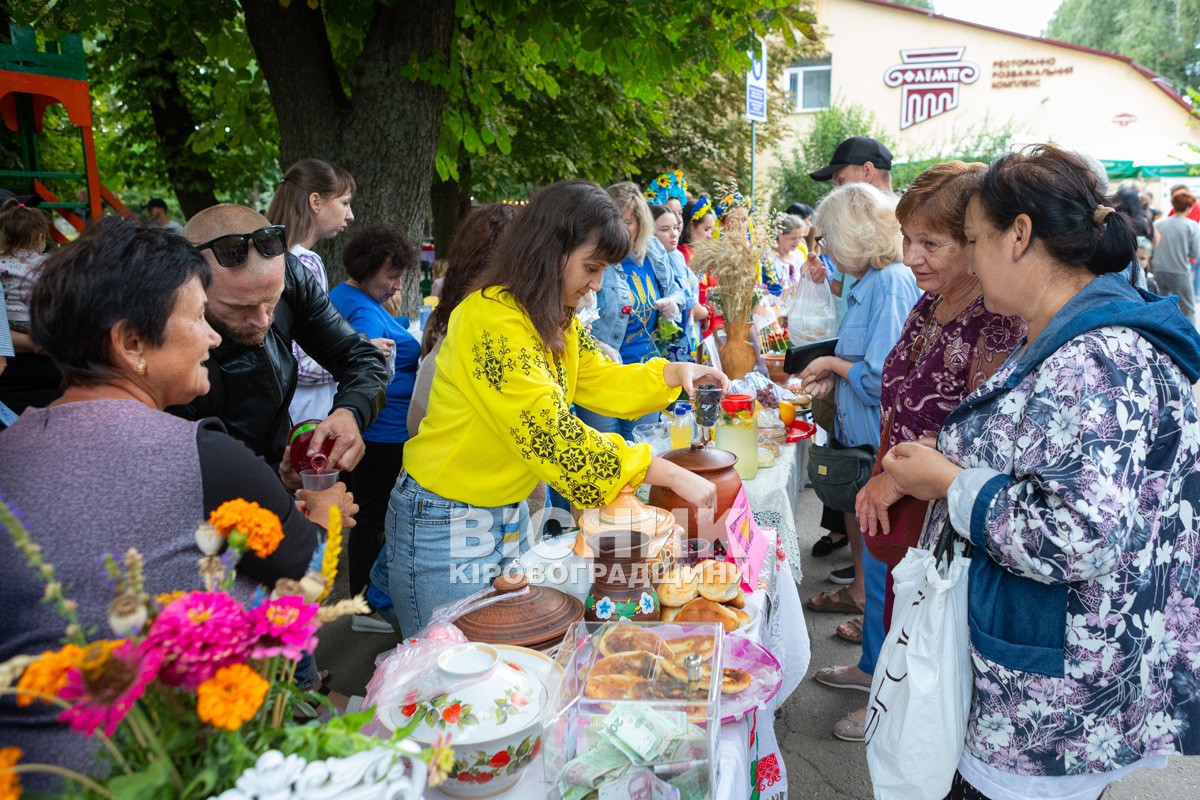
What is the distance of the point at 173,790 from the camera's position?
0.84m

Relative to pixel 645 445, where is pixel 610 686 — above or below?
below

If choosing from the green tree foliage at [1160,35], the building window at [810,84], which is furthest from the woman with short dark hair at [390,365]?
the green tree foliage at [1160,35]

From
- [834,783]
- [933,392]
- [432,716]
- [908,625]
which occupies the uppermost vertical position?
[933,392]

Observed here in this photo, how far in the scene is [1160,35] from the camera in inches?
1201

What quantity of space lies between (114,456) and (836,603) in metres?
3.70

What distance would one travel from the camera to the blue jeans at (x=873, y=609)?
3.04 m

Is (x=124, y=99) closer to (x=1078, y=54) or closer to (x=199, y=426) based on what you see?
(x=199, y=426)

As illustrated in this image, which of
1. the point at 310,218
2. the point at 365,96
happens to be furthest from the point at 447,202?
the point at 310,218

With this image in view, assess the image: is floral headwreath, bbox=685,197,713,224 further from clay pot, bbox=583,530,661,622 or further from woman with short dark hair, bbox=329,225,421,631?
clay pot, bbox=583,530,661,622

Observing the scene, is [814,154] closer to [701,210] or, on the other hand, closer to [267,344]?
[701,210]

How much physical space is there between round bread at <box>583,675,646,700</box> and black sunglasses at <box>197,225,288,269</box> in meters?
1.29

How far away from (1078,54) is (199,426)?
86.4 ft

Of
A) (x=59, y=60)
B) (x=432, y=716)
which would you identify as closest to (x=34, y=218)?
(x=59, y=60)

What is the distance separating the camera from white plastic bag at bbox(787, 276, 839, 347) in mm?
4242
